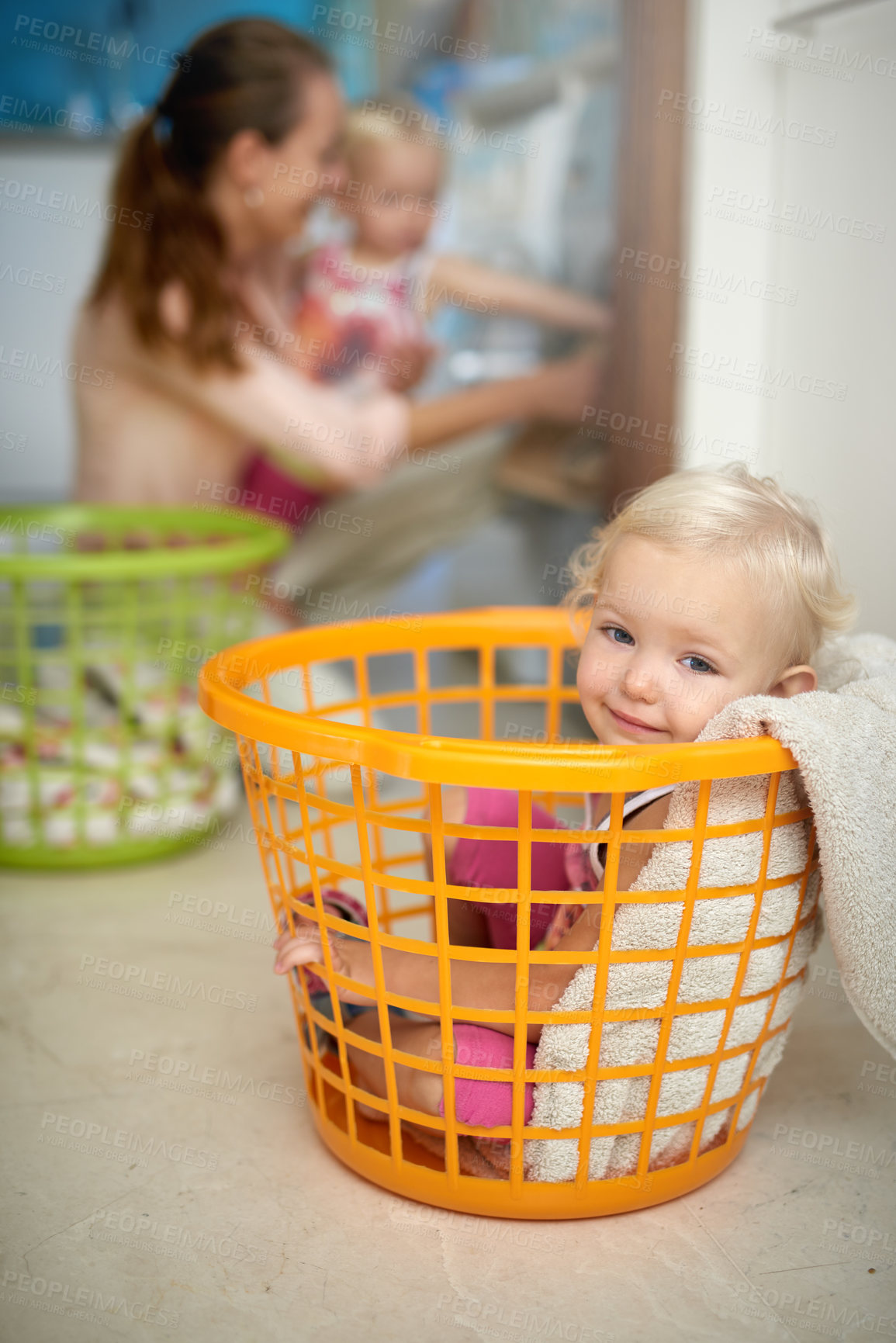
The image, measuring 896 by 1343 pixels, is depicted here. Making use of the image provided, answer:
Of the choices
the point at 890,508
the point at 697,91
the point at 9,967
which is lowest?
the point at 9,967

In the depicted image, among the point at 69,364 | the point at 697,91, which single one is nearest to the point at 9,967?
the point at 69,364

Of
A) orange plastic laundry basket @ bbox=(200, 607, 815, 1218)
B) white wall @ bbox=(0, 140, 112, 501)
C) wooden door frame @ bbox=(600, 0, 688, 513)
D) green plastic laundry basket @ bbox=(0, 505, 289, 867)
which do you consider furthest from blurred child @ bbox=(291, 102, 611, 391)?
orange plastic laundry basket @ bbox=(200, 607, 815, 1218)

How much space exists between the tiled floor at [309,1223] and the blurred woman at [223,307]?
1.02 m

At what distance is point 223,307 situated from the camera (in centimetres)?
175

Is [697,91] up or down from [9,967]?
up

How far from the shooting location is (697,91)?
1.33m

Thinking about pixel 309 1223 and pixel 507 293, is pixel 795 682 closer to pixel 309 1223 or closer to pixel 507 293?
pixel 309 1223

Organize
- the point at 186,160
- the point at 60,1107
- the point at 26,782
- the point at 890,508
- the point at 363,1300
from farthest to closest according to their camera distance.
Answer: the point at 186,160 → the point at 26,782 → the point at 890,508 → the point at 60,1107 → the point at 363,1300

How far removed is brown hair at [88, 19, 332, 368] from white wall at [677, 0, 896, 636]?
0.70m

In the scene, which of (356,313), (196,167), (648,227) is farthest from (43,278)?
(648,227)

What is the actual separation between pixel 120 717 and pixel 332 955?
0.73 meters

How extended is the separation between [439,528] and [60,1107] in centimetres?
122

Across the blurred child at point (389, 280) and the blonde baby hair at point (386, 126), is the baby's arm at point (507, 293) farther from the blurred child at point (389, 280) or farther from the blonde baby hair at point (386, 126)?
the blonde baby hair at point (386, 126)

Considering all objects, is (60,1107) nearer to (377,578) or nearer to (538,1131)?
(538,1131)
